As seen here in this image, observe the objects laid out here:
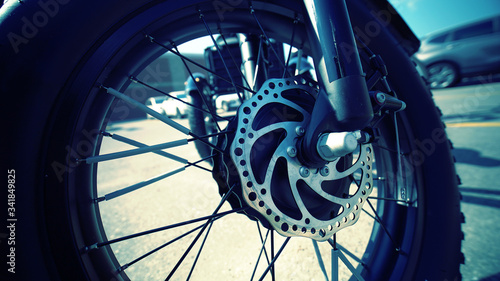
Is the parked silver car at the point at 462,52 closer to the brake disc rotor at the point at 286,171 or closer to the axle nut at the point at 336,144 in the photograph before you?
the brake disc rotor at the point at 286,171

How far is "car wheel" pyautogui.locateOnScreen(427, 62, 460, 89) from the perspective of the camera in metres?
6.46

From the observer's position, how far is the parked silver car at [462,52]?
559 cm

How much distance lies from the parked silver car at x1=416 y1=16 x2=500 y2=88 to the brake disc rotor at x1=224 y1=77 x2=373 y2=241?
721 cm

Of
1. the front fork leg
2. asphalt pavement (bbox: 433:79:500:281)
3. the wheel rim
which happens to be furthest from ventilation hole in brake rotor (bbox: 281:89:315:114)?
asphalt pavement (bbox: 433:79:500:281)

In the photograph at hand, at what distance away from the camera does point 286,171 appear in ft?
2.40

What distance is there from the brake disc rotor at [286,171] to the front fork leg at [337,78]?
0.09 metres

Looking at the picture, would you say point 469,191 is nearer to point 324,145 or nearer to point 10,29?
point 324,145

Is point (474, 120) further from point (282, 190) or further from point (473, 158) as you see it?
point (282, 190)

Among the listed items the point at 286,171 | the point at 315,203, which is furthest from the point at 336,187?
the point at 286,171

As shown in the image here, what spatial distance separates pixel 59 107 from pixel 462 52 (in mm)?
8742

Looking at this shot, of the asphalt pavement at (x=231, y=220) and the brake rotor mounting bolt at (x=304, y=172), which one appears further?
the asphalt pavement at (x=231, y=220)

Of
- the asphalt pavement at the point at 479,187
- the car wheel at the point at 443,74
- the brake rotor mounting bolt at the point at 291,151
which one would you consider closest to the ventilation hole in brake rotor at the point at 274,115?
the brake rotor mounting bolt at the point at 291,151

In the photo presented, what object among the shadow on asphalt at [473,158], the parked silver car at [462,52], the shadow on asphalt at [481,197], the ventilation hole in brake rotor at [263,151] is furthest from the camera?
the parked silver car at [462,52]

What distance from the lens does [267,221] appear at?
2.22 ft
